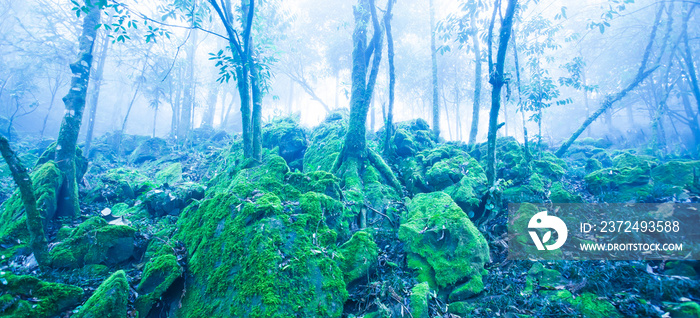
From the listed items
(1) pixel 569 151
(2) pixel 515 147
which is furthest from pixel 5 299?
(1) pixel 569 151

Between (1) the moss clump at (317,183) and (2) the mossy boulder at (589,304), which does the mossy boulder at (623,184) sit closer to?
(2) the mossy boulder at (589,304)

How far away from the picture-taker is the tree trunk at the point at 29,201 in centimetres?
352

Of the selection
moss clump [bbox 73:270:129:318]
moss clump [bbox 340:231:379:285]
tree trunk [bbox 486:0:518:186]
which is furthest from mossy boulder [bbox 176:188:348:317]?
tree trunk [bbox 486:0:518:186]

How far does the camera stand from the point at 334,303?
11.5ft

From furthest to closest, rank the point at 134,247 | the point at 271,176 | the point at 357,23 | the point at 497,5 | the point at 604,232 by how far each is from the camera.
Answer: the point at 357,23 < the point at 497,5 < the point at 271,176 < the point at 604,232 < the point at 134,247

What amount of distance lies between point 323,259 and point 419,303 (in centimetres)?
141

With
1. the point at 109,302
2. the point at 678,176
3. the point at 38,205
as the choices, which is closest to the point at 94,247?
the point at 109,302

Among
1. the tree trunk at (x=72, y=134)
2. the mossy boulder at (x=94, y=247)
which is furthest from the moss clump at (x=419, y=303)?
the tree trunk at (x=72, y=134)

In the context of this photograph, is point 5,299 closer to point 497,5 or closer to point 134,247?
point 134,247

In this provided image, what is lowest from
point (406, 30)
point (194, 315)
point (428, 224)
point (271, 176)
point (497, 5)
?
point (194, 315)

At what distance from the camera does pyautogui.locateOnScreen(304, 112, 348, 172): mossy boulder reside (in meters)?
8.71

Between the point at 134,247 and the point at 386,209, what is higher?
the point at 386,209

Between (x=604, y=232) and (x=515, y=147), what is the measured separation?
15.7 ft

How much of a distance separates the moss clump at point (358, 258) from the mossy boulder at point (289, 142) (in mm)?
6109
